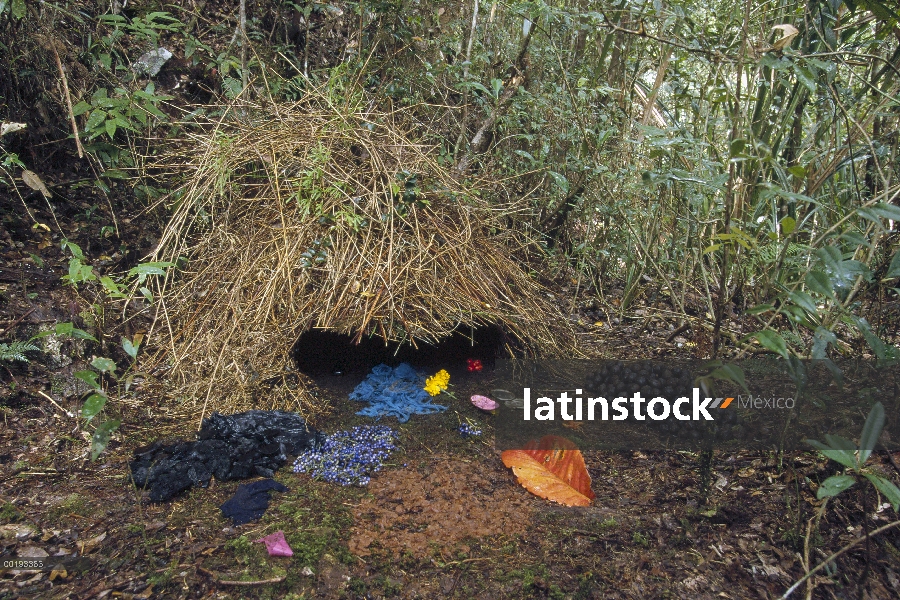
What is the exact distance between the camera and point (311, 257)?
2992 millimetres

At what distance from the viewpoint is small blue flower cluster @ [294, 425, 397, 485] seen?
235cm

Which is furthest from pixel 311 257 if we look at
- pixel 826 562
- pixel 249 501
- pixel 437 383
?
pixel 826 562

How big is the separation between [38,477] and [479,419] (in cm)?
169

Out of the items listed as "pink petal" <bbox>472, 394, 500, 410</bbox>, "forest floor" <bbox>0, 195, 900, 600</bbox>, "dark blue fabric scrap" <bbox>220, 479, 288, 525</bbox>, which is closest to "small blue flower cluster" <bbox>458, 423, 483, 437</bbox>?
"forest floor" <bbox>0, 195, 900, 600</bbox>

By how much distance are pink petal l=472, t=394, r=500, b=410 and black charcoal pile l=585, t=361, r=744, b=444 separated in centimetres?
45

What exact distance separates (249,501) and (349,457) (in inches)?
16.6

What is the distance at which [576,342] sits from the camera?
3504 mm

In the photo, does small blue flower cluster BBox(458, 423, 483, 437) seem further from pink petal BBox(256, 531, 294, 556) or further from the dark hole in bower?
pink petal BBox(256, 531, 294, 556)

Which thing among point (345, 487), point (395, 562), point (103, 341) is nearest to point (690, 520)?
point (395, 562)

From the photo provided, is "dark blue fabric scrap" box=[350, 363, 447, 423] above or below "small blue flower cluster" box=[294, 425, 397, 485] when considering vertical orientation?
below

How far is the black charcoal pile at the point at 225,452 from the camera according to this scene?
223 centimetres

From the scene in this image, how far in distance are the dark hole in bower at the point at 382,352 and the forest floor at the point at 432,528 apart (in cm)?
56

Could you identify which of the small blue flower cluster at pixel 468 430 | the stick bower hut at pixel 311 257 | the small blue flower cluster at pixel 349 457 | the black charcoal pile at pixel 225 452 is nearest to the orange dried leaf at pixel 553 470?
the small blue flower cluster at pixel 468 430

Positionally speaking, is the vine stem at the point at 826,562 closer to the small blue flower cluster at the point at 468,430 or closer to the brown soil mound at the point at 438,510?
the brown soil mound at the point at 438,510
